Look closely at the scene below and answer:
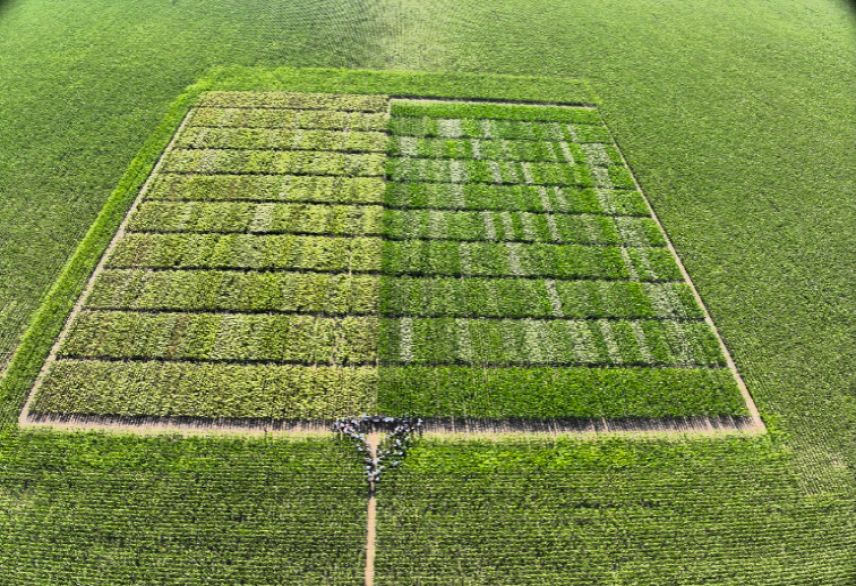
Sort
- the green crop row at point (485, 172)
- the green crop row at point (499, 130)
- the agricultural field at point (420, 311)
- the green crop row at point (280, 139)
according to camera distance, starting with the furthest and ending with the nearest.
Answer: the green crop row at point (499, 130) < the green crop row at point (280, 139) < the green crop row at point (485, 172) < the agricultural field at point (420, 311)

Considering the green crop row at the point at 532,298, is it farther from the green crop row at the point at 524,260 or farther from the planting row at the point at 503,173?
the planting row at the point at 503,173

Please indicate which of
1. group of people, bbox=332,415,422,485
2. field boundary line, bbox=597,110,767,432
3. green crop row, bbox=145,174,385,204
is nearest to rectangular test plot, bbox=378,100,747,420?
field boundary line, bbox=597,110,767,432

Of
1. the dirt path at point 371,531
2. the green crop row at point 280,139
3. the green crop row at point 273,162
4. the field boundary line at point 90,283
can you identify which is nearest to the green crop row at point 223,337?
the field boundary line at point 90,283

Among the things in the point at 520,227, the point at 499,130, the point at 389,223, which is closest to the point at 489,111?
the point at 499,130

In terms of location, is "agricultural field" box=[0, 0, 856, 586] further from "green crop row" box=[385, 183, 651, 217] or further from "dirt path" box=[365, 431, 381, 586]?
"green crop row" box=[385, 183, 651, 217]

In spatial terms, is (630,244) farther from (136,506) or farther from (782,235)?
(136,506)

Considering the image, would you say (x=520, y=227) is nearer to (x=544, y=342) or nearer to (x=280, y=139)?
(x=544, y=342)
